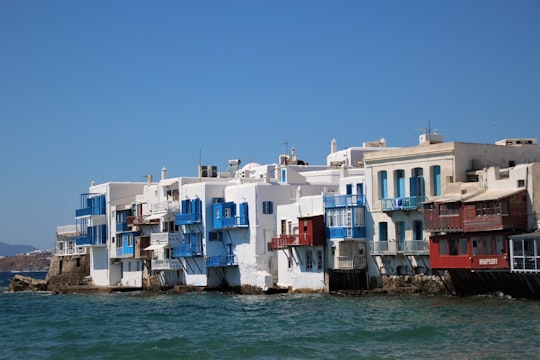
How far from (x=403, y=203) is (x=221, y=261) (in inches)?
675

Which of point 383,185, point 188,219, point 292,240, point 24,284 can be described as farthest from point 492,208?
point 24,284

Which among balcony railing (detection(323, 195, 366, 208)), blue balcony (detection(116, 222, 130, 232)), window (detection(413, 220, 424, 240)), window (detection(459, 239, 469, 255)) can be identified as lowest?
window (detection(459, 239, 469, 255))

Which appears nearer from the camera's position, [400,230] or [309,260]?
[400,230]

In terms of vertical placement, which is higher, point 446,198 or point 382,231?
point 446,198

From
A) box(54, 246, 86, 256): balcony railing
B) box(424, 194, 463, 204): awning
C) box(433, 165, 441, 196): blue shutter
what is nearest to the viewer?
box(424, 194, 463, 204): awning

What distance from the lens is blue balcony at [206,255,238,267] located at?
66.8 meters

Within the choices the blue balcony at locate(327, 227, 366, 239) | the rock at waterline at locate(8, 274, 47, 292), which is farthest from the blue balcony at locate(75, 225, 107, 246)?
the blue balcony at locate(327, 227, 366, 239)

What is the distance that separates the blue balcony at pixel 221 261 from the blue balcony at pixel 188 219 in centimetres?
298

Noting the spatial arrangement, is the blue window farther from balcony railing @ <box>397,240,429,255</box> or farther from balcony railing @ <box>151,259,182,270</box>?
balcony railing @ <box>151,259,182,270</box>

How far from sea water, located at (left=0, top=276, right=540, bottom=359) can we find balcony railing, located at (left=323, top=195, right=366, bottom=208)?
17.9ft

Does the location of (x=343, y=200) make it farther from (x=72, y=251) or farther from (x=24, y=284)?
(x=24, y=284)

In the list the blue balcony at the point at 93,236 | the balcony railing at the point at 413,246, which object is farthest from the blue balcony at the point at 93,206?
the balcony railing at the point at 413,246

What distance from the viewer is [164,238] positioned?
72.2 m

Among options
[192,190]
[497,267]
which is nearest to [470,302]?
[497,267]
